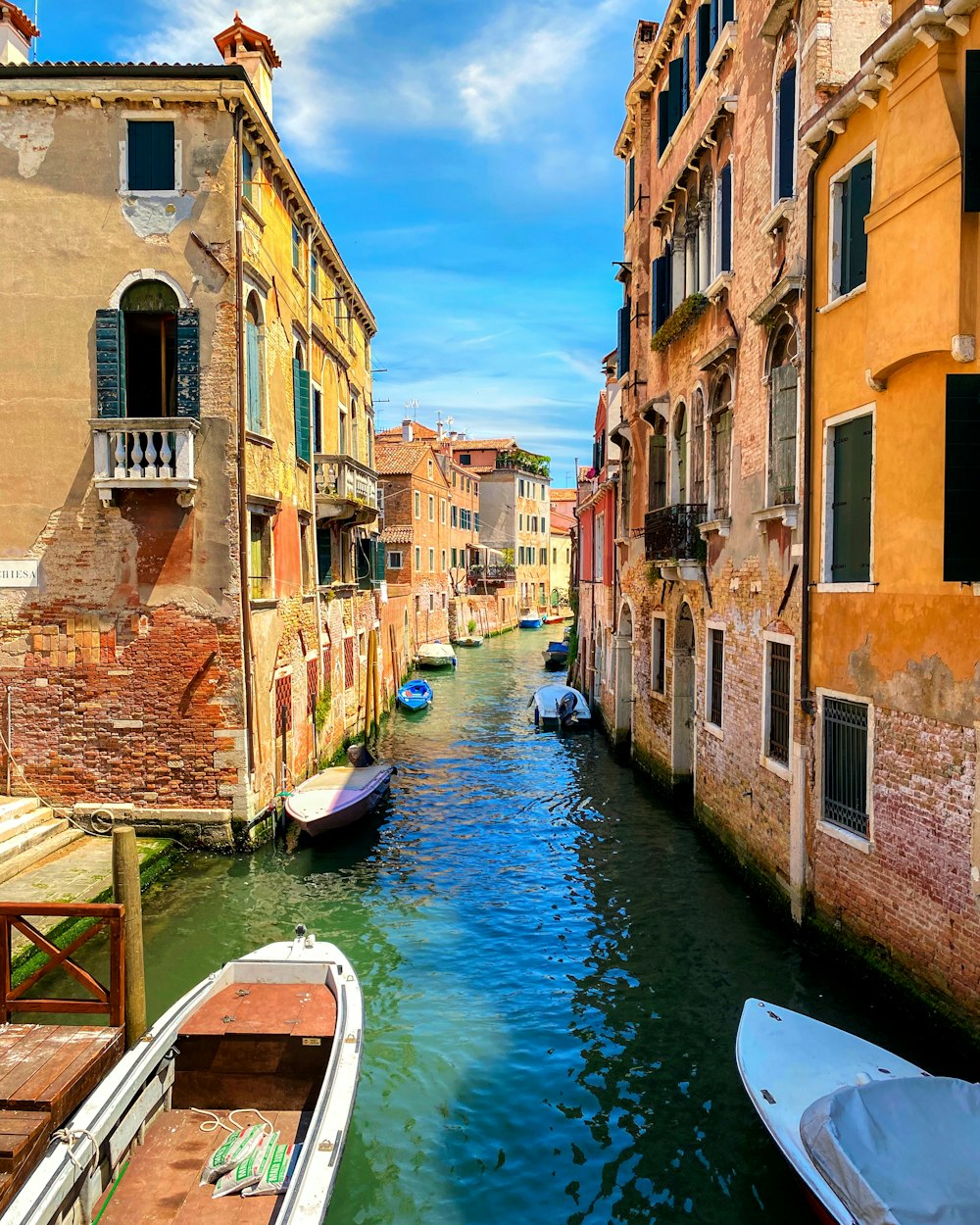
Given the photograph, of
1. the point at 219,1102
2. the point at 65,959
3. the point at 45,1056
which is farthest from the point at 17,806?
the point at 219,1102

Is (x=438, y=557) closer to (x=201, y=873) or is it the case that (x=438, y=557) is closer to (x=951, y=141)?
(x=201, y=873)

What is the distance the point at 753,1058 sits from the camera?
5.85 metres

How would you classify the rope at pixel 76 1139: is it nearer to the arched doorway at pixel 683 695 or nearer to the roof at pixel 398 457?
the arched doorway at pixel 683 695

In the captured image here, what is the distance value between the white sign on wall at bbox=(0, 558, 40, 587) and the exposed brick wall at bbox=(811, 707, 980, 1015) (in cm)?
950

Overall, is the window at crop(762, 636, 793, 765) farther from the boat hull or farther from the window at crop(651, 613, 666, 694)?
the boat hull


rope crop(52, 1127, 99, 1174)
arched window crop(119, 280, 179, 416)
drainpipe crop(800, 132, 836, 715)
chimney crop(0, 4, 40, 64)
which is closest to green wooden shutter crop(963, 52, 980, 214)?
drainpipe crop(800, 132, 836, 715)

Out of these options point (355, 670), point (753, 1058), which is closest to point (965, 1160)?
point (753, 1058)

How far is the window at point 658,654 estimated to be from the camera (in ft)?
49.6

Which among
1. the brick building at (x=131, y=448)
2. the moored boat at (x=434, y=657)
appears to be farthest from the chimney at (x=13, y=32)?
the moored boat at (x=434, y=657)

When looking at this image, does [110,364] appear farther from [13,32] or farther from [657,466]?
[657,466]

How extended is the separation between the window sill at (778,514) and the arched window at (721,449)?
152 centimetres

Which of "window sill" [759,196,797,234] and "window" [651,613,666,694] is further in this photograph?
"window" [651,613,666,694]

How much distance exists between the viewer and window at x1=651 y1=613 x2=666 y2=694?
49.6ft

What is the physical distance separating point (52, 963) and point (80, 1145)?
147 centimetres
